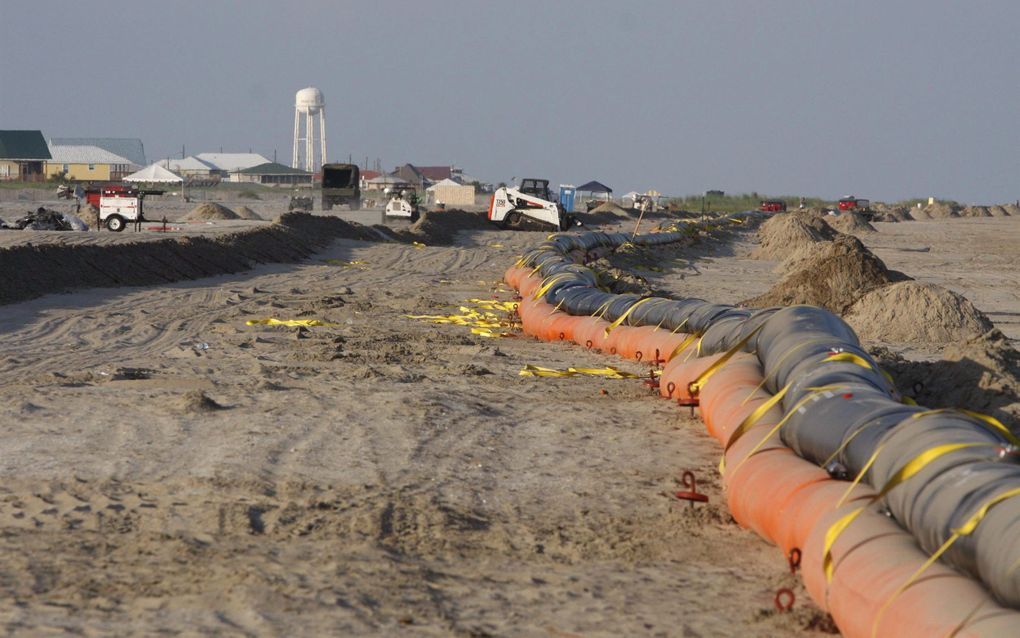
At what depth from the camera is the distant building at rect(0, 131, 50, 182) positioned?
9444cm

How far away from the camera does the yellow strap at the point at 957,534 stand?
4590mm

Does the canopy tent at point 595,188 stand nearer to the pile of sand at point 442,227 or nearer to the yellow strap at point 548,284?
the pile of sand at point 442,227

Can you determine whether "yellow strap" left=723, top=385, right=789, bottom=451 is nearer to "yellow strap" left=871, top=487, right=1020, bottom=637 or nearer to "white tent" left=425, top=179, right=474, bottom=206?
"yellow strap" left=871, top=487, right=1020, bottom=637

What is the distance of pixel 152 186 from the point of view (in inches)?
3334

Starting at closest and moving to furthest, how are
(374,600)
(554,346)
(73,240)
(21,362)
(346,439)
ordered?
(374,600) → (346,439) → (21,362) → (554,346) → (73,240)

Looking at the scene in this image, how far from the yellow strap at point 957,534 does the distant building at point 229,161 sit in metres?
122

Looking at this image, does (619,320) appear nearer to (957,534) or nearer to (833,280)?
(833,280)

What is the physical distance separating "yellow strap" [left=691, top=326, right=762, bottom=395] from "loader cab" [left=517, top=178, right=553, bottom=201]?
111ft

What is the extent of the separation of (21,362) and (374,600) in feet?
23.4

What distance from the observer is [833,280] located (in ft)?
55.5

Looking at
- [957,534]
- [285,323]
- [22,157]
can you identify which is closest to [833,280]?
[285,323]

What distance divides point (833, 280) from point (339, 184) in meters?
42.1

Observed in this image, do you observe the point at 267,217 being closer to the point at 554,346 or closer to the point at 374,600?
the point at 554,346

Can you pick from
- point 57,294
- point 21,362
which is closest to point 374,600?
point 21,362
